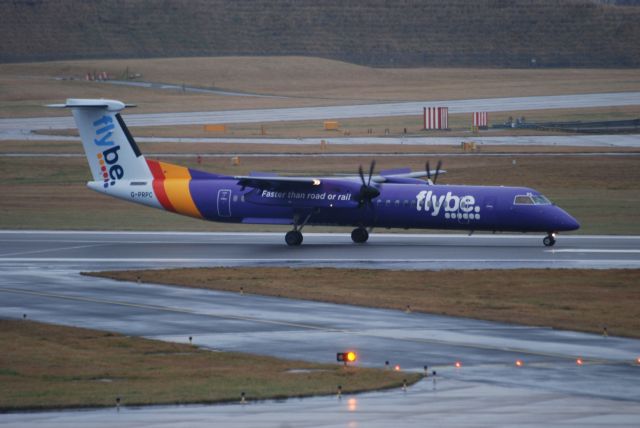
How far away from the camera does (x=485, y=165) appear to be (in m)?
71.8

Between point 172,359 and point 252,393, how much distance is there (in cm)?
392

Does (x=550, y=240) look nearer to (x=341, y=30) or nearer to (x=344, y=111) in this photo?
(x=344, y=111)

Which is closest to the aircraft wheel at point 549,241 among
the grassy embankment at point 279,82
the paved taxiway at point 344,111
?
the paved taxiway at point 344,111

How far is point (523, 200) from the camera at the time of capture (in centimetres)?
4291

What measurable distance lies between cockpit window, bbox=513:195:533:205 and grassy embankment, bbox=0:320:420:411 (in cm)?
2105

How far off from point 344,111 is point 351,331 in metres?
87.0

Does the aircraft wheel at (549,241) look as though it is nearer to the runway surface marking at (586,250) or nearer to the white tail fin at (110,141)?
the runway surface marking at (586,250)

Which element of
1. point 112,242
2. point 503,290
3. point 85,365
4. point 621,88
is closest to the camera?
point 85,365

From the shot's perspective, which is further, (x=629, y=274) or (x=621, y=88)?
(x=621, y=88)

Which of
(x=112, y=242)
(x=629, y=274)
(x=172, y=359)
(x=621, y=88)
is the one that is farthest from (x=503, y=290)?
(x=621, y=88)

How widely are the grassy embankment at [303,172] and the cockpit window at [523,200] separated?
6.61m

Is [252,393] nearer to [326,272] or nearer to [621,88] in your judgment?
[326,272]

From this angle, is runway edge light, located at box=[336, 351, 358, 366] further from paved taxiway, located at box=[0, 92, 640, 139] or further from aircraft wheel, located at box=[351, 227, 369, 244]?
paved taxiway, located at box=[0, 92, 640, 139]

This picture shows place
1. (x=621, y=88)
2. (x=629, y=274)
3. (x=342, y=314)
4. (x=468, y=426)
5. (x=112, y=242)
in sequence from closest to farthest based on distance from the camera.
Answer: (x=468, y=426)
(x=342, y=314)
(x=629, y=274)
(x=112, y=242)
(x=621, y=88)
